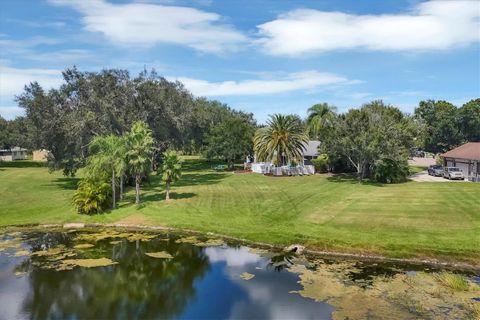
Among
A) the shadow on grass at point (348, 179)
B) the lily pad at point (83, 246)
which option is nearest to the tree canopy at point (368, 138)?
the shadow on grass at point (348, 179)

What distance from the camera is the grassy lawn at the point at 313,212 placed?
31188 millimetres

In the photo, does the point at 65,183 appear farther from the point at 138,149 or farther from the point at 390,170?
the point at 390,170

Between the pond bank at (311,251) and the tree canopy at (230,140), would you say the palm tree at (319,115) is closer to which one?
the tree canopy at (230,140)

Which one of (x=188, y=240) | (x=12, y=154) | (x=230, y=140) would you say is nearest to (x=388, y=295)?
(x=188, y=240)

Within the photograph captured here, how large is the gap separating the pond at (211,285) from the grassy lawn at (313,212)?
285cm

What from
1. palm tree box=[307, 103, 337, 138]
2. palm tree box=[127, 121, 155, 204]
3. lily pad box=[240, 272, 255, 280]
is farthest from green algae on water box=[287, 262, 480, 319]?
palm tree box=[307, 103, 337, 138]

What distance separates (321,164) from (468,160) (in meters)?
22.1

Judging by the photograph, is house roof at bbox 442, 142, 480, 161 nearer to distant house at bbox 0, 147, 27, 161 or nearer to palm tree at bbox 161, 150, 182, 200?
palm tree at bbox 161, 150, 182, 200

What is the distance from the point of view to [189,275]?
26938mm

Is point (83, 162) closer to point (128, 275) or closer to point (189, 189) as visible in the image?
point (189, 189)

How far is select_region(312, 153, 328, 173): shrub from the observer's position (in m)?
74.3

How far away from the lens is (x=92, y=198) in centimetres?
4200

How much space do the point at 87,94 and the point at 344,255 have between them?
41579 millimetres

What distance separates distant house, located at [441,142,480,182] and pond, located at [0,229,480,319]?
4091cm
